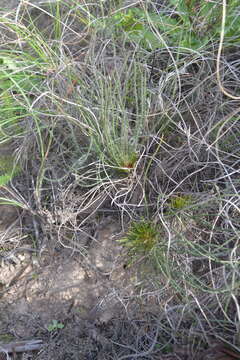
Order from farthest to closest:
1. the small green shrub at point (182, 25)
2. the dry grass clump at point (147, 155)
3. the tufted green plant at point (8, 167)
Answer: the tufted green plant at point (8, 167) → the small green shrub at point (182, 25) → the dry grass clump at point (147, 155)

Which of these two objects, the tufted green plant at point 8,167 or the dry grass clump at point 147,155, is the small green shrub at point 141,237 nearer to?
the dry grass clump at point 147,155

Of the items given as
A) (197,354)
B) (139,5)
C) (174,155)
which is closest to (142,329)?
(197,354)

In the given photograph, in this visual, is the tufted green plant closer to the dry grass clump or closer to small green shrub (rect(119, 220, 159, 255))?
the dry grass clump

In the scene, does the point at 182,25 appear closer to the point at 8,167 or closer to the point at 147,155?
the point at 147,155

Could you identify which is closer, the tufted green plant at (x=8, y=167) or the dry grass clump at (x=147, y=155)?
the dry grass clump at (x=147, y=155)

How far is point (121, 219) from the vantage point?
1.29 meters

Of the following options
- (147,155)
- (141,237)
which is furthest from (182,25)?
(141,237)

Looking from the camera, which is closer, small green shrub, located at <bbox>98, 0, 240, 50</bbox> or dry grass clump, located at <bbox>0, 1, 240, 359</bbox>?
dry grass clump, located at <bbox>0, 1, 240, 359</bbox>

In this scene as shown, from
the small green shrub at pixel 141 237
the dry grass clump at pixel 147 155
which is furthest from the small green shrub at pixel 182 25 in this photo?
the small green shrub at pixel 141 237

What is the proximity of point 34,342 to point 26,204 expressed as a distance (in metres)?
0.41

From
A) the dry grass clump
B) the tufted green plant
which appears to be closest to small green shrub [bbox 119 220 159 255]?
the dry grass clump

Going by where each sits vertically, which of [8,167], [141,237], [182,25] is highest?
[182,25]

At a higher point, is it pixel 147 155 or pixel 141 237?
pixel 147 155

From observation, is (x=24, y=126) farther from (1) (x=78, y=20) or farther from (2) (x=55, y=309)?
(2) (x=55, y=309)
